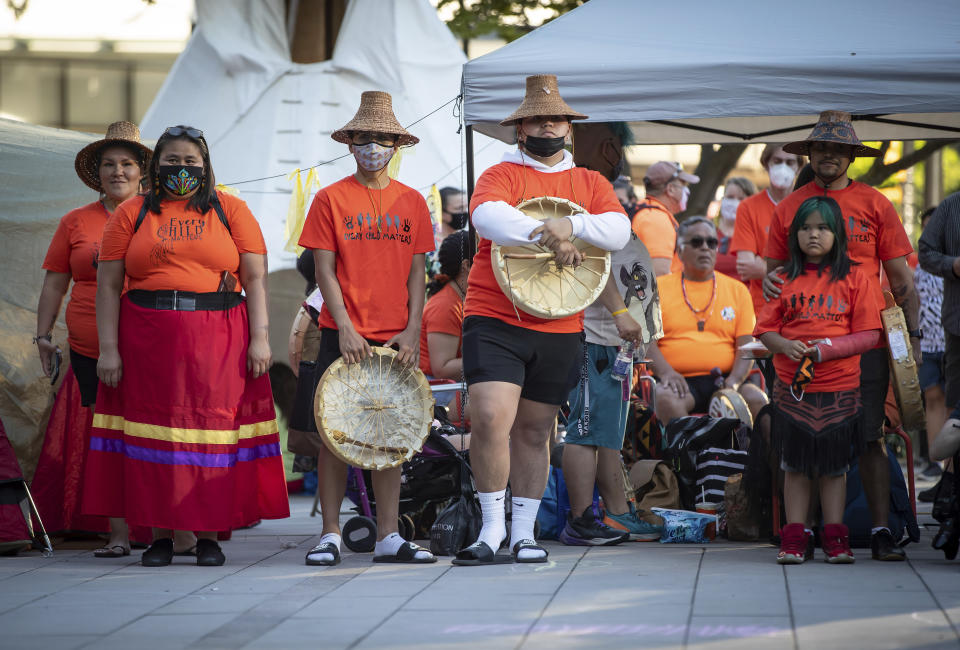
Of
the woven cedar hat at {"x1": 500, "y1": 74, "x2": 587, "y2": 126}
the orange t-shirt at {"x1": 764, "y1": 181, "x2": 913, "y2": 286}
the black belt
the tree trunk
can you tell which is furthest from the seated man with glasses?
the tree trunk

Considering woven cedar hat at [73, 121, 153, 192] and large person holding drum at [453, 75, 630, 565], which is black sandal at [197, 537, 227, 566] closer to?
large person holding drum at [453, 75, 630, 565]

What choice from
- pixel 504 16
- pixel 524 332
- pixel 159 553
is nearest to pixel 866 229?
pixel 524 332

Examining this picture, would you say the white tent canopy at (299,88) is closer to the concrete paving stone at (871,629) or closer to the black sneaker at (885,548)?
the black sneaker at (885,548)

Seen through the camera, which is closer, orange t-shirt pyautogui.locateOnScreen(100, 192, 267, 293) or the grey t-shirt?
orange t-shirt pyautogui.locateOnScreen(100, 192, 267, 293)

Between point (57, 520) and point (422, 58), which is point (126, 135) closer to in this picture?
point (57, 520)

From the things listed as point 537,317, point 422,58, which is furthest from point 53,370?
point 422,58

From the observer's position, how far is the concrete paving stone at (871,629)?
13.6 ft

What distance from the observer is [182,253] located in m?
6.10

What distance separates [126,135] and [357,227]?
1.56m

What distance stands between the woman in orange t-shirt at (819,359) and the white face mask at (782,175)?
2.73 metres

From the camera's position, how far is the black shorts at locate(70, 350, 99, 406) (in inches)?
266

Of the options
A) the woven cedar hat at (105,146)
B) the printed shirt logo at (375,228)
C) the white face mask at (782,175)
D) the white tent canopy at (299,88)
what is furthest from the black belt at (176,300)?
the white tent canopy at (299,88)

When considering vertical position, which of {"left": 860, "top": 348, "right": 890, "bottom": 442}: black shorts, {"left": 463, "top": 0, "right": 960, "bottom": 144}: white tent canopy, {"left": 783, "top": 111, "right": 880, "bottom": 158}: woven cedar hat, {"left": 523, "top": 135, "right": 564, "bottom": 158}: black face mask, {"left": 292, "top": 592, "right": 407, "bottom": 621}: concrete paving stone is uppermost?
{"left": 463, "top": 0, "right": 960, "bottom": 144}: white tent canopy

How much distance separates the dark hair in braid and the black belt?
148cm
